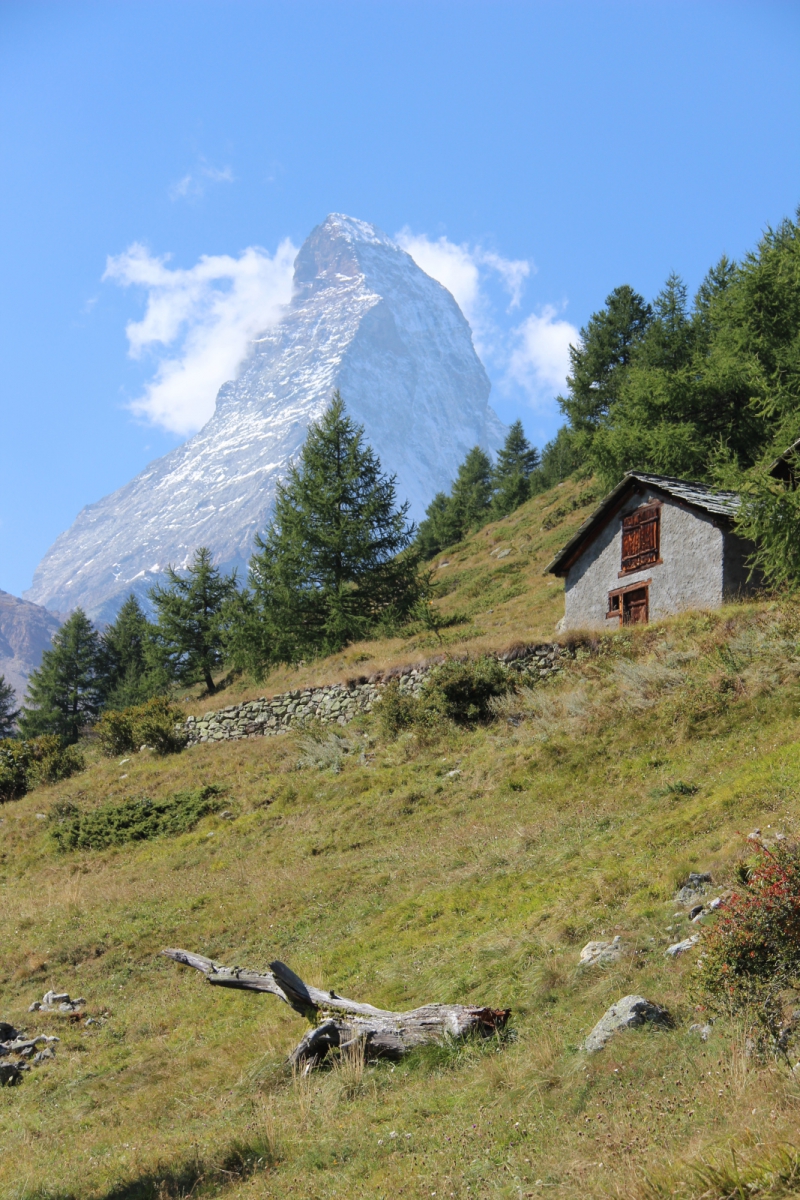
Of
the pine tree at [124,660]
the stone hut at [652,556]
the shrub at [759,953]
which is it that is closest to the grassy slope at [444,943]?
the shrub at [759,953]

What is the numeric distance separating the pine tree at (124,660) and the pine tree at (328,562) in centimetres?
2095

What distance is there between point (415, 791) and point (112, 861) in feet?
26.2

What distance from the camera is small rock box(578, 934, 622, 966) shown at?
8.04 m

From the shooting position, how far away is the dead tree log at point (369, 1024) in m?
7.65

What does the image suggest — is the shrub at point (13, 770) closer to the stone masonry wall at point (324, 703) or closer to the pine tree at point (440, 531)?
the stone masonry wall at point (324, 703)

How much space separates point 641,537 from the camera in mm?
27312

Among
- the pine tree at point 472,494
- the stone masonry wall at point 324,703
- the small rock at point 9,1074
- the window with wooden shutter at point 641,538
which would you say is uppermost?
the pine tree at point 472,494

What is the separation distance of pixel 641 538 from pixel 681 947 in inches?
826

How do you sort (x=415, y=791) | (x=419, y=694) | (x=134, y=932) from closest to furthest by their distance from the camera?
1. (x=134, y=932)
2. (x=415, y=791)
3. (x=419, y=694)

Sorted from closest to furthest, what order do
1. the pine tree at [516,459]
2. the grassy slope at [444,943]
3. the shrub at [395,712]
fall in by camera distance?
1. the grassy slope at [444,943]
2. the shrub at [395,712]
3. the pine tree at [516,459]

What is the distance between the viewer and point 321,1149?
6.39 metres

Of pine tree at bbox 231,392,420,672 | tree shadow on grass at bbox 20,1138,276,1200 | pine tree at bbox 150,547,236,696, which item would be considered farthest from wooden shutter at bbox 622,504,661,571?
pine tree at bbox 150,547,236,696

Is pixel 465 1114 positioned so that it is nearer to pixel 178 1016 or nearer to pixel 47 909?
pixel 178 1016

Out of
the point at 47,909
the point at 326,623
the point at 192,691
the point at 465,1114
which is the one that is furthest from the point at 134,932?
the point at 192,691
